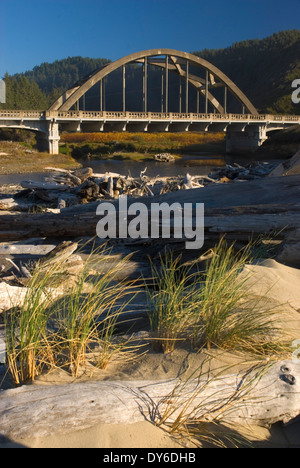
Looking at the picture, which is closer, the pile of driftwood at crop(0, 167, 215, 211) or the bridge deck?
the pile of driftwood at crop(0, 167, 215, 211)

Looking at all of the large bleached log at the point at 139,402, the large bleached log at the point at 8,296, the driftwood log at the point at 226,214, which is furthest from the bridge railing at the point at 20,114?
the large bleached log at the point at 139,402

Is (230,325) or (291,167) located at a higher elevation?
(291,167)

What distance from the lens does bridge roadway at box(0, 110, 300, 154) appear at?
1572 inches

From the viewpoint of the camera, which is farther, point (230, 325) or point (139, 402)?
point (230, 325)

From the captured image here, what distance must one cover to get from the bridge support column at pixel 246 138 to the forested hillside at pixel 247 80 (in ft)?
57.0

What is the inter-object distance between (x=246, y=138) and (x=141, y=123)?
15.3m

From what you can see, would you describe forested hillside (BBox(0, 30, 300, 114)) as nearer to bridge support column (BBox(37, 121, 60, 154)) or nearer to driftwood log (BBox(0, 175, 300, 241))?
bridge support column (BBox(37, 121, 60, 154))

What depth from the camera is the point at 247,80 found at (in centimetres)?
11456

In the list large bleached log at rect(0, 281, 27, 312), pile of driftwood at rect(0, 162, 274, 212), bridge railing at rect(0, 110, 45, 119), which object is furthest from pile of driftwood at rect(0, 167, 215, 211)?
bridge railing at rect(0, 110, 45, 119)

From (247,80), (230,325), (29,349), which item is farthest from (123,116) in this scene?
(247,80)

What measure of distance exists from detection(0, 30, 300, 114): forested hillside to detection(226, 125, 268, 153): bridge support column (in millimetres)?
17388

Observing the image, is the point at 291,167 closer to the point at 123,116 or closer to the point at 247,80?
the point at 123,116

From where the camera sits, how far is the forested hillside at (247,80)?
235ft

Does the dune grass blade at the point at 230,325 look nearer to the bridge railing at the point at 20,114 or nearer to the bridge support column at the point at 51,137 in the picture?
the bridge railing at the point at 20,114
